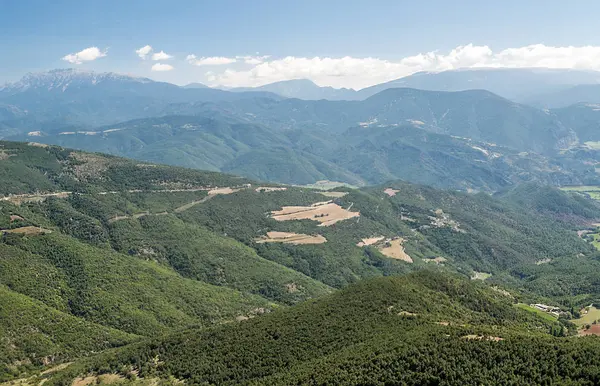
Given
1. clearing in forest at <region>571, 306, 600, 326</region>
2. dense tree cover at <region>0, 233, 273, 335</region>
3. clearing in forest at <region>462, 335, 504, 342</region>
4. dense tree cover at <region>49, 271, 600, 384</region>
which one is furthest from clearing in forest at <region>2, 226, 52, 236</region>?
clearing in forest at <region>571, 306, 600, 326</region>

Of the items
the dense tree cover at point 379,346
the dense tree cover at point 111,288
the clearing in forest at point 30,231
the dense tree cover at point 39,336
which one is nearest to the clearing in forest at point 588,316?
the dense tree cover at point 379,346

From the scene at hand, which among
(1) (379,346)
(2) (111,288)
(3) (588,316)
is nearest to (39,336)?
(2) (111,288)

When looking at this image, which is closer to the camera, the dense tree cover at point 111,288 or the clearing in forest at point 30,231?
the dense tree cover at point 111,288

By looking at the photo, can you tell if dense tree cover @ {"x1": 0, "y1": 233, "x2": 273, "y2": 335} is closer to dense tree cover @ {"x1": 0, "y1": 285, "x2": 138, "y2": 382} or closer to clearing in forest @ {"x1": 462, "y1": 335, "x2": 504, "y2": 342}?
dense tree cover @ {"x1": 0, "y1": 285, "x2": 138, "y2": 382}

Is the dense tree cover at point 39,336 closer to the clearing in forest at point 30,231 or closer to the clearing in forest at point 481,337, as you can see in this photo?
the clearing in forest at point 30,231

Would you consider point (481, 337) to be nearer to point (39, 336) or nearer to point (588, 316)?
point (588, 316)

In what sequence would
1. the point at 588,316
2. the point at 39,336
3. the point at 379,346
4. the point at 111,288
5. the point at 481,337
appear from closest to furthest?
the point at 481,337 → the point at 379,346 → the point at 39,336 → the point at 588,316 → the point at 111,288

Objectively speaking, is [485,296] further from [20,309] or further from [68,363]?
[20,309]

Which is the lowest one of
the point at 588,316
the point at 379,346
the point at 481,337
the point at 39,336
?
the point at 588,316

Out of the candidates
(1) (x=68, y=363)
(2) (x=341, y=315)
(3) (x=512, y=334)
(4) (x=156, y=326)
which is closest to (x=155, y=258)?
(4) (x=156, y=326)
